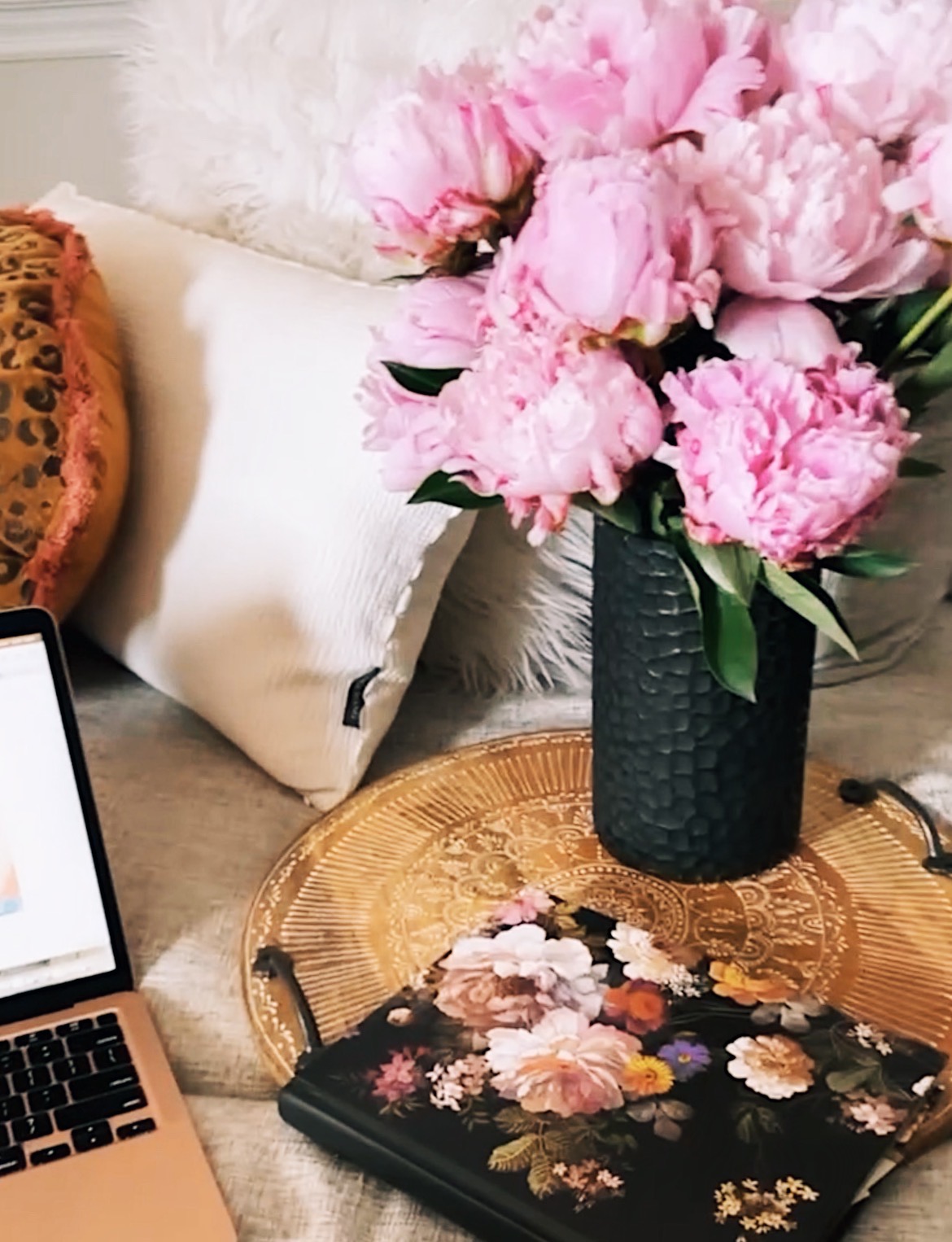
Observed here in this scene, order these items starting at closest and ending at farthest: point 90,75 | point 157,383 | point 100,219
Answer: point 157,383, point 100,219, point 90,75

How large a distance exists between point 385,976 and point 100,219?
2.30 ft

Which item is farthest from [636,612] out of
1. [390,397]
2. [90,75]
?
[90,75]

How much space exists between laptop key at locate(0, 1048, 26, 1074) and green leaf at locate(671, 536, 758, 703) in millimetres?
415

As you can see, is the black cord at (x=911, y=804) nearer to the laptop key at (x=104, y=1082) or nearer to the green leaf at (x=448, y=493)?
the green leaf at (x=448, y=493)

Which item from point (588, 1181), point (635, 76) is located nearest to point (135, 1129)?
point (588, 1181)

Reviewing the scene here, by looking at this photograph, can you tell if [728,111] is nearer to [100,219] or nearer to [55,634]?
[55,634]

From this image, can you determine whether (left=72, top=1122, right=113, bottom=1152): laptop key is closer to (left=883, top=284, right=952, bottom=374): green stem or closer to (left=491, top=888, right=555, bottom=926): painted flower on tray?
(left=491, top=888, right=555, bottom=926): painted flower on tray

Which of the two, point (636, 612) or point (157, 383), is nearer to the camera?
point (636, 612)

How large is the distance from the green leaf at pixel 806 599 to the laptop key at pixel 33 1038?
449mm

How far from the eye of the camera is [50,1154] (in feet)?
2.27

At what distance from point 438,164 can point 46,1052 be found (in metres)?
0.49

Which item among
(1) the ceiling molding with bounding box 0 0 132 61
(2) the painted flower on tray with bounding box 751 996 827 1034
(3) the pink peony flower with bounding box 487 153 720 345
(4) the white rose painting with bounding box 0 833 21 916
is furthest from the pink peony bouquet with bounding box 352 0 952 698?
(1) the ceiling molding with bounding box 0 0 132 61

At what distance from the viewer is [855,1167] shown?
0.64 metres

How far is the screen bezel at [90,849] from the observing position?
783 millimetres
